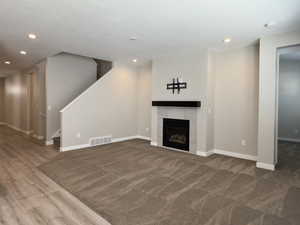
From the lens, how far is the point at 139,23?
3.26m

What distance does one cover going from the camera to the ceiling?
2660 mm

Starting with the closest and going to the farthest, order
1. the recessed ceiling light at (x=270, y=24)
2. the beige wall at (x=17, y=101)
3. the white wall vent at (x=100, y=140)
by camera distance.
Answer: the recessed ceiling light at (x=270, y=24)
the white wall vent at (x=100, y=140)
the beige wall at (x=17, y=101)

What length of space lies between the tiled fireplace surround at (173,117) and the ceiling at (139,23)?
173 centimetres

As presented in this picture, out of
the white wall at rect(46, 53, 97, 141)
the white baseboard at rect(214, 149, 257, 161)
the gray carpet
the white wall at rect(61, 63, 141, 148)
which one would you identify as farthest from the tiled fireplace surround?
the white wall at rect(46, 53, 97, 141)

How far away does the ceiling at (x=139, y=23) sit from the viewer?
2660mm

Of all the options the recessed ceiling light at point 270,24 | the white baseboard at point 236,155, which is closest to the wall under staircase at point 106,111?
the white baseboard at point 236,155

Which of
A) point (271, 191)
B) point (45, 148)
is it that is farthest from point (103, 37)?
point (271, 191)

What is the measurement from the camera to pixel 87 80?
680 cm

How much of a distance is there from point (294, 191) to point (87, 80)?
6.58 meters

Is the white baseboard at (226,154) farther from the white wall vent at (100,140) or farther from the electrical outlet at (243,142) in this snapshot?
the white wall vent at (100,140)

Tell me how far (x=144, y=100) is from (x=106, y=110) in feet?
5.20

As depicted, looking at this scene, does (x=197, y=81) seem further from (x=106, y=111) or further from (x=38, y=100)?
(x=38, y=100)

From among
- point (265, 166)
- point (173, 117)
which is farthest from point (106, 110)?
point (265, 166)

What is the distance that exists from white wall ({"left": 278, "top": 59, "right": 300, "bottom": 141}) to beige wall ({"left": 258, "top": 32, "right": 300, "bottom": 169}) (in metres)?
3.60
